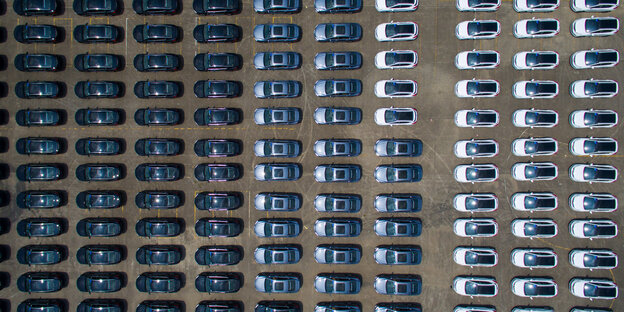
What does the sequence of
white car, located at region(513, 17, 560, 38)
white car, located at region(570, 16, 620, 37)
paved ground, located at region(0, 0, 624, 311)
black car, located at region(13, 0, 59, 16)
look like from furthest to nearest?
1. paved ground, located at region(0, 0, 624, 311)
2. black car, located at region(13, 0, 59, 16)
3. white car, located at region(570, 16, 620, 37)
4. white car, located at region(513, 17, 560, 38)

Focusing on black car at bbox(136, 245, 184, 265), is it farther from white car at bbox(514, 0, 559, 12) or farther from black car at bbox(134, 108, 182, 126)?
white car at bbox(514, 0, 559, 12)

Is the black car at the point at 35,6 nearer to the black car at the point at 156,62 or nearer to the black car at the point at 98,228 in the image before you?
the black car at the point at 156,62

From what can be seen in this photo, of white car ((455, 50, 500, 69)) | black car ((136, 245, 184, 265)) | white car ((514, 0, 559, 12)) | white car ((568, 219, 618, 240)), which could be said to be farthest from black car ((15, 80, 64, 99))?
white car ((568, 219, 618, 240))

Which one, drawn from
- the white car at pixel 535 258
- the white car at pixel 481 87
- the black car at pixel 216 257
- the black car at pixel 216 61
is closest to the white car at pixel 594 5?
the white car at pixel 481 87

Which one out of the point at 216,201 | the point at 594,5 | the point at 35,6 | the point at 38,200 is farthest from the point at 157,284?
the point at 594,5

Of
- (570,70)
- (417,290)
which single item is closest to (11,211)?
(417,290)

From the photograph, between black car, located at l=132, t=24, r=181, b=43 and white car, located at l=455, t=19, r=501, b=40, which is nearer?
white car, located at l=455, t=19, r=501, b=40

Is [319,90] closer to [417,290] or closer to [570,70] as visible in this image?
[417,290]
